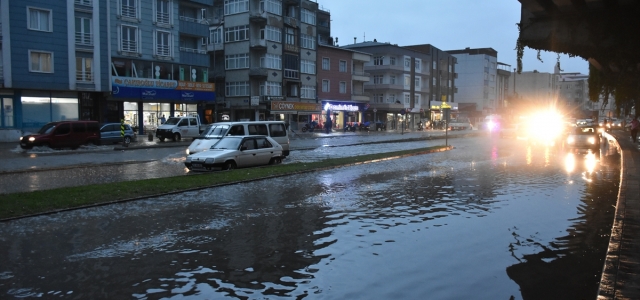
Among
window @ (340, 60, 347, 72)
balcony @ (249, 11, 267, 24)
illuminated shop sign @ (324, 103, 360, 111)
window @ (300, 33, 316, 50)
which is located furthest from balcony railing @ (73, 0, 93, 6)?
A: window @ (340, 60, 347, 72)

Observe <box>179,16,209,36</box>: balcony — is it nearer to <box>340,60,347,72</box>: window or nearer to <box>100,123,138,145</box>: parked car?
<box>100,123,138,145</box>: parked car

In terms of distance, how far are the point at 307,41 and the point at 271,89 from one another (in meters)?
9.88

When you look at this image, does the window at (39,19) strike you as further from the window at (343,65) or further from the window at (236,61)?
the window at (343,65)

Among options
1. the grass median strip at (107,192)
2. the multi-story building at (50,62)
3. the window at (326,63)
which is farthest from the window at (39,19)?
the window at (326,63)

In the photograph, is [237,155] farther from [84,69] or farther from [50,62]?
[84,69]

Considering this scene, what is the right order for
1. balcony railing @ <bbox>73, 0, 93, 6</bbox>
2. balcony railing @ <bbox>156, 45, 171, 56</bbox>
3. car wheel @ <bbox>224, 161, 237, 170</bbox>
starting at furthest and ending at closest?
balcony railing @ <bbox>156, 45, 171, 56</bbox> < balcony railing @ <bbox>73, 0, 93, 6</bbox> < car wheel @ <bbox>224, 161, 237, 170</bbox>

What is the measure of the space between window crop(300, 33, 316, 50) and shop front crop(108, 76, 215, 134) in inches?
681

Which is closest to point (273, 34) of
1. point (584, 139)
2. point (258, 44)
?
point (258, 44)

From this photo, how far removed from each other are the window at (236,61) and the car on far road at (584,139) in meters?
36.2

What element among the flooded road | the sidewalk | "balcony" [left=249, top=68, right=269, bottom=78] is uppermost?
"balcony" [left=249, top=68, right=269, bottom=78]

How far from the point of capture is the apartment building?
6994cm

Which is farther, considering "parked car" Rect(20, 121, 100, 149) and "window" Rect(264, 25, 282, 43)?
"window" Rect(264, 25, 282, 43)

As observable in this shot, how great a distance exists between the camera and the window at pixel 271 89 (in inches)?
2335

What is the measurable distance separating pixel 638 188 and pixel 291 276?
39.0ft
